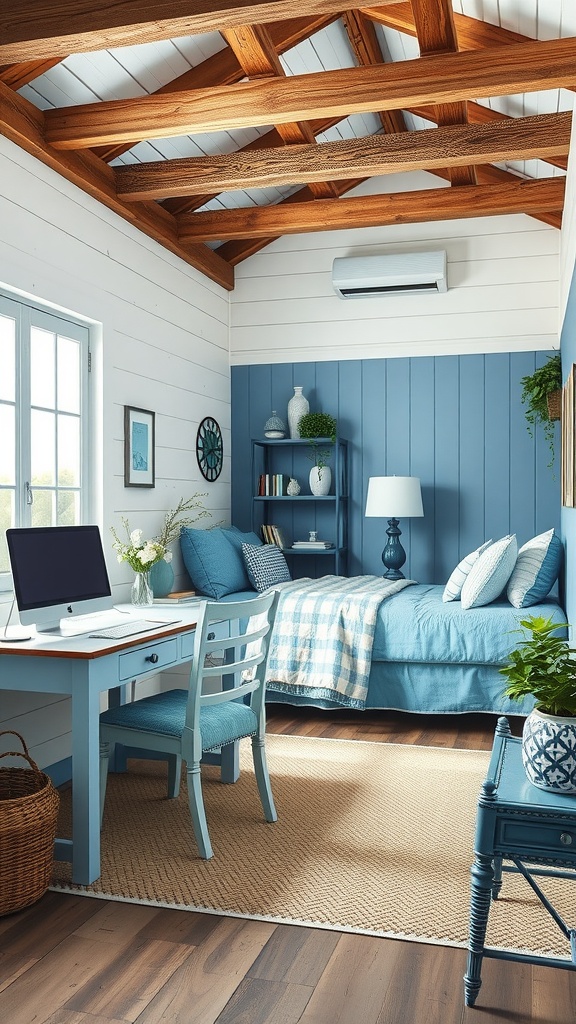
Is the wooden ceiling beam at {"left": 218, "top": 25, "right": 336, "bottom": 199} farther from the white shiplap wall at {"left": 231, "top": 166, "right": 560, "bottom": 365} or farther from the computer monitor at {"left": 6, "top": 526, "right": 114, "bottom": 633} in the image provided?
the white shiplap wall at {"left": 231, "top": 166, "right": 560, "bottom": 365}

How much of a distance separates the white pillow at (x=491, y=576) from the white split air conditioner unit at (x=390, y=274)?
1.95 m

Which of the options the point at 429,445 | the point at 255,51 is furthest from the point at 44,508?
the point at 429,445

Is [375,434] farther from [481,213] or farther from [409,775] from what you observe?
[409,775]

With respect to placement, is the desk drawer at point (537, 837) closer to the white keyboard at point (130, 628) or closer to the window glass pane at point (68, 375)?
the white keyboard at point (130, 628)

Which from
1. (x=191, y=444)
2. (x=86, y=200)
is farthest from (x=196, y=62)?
(x=191, y=444)

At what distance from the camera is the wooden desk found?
8.59 feet

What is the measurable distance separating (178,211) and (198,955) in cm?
409

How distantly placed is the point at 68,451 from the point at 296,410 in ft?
7.38

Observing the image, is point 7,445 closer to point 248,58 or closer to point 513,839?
point 248,58

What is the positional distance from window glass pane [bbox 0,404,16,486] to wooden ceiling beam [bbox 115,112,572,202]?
1.47 metres

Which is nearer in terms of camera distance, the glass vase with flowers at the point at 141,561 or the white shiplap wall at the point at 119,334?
the white shiplap wall at the point at 119,334

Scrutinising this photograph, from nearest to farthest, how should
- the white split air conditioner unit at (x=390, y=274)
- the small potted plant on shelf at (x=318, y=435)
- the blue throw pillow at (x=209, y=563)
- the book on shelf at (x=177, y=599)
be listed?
the book on shelf at (x=177, y=599) → the blue throw pillow at (x=209, y=563) → the white split air conditioner unit at (x=390, y=274) → the small potted plant on shelf at (x=318, y=435)

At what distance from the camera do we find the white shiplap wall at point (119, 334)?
3514mm

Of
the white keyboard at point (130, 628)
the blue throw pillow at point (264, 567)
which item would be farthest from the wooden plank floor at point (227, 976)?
the blue throw pillow at point (264, 567)
